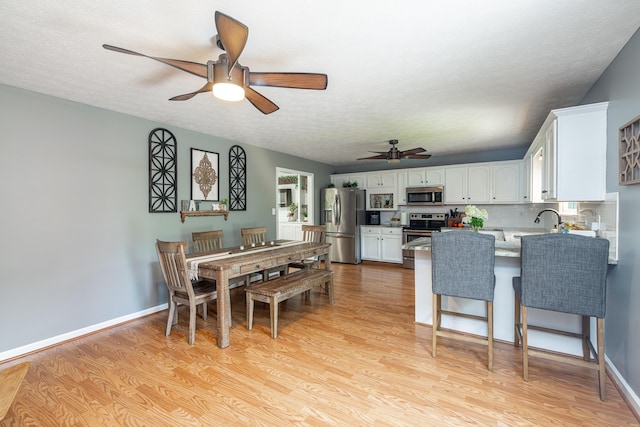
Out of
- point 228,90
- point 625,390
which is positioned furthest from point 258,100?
point 625,390

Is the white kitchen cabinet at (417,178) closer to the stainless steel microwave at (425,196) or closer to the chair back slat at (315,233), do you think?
the stainless steel microwave at (425,196)

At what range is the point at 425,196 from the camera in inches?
237

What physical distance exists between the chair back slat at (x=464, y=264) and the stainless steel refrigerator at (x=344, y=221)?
3.94 meters

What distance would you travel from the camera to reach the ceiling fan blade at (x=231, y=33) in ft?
4.40

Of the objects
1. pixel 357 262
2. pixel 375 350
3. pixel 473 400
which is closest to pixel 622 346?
pixel 473 400

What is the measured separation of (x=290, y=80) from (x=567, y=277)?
2.25 meters

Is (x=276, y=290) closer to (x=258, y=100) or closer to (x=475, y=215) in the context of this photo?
(x=258, y=100)

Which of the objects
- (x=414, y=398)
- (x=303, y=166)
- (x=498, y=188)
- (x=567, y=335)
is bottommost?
(x=414, y=398)

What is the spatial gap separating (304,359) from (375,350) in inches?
25.0

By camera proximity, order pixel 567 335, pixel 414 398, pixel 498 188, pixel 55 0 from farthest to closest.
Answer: pixel 498 188 < pixel 567 335 < pixel 414 398 < pixel 55 0

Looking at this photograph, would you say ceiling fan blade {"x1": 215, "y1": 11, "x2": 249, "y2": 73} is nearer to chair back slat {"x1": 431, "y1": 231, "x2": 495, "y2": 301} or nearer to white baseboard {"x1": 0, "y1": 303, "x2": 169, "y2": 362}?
chair back slat {"x1": 431, "y1": 231, "x2": 495, "y2": 301}

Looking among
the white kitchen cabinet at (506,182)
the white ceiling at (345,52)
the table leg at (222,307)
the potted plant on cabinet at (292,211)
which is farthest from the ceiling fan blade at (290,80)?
the potted plant on cabinet at (292,211)

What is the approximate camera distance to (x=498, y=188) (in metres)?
5.36

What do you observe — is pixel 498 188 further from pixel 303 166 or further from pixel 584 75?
pixel 303 166
